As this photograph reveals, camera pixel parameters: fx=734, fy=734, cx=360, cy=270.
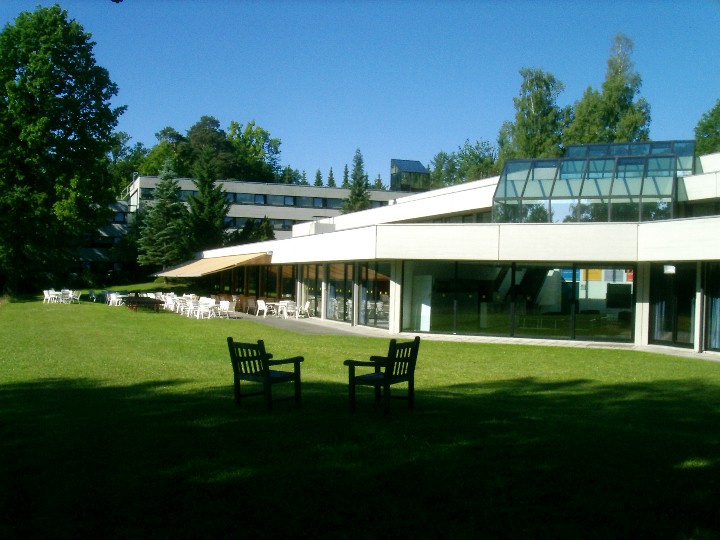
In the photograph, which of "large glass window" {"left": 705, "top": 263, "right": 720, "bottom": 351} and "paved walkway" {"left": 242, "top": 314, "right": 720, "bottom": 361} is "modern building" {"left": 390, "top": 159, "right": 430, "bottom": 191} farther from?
"large glass window" {"left": 705, "top": 263, "right": 720, "bottom": 351}

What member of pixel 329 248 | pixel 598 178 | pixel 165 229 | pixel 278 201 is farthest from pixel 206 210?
pixel 598 178

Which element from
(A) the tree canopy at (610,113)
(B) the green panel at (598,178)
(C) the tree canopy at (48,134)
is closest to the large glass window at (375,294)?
Answer: (B) the green panel at (598,178)

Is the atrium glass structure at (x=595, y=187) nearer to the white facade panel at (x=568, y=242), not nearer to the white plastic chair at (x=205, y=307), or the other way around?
the white facade panel at (x=568, y=242)

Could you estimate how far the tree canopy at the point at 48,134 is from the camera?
121ft

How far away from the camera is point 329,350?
17.4 m

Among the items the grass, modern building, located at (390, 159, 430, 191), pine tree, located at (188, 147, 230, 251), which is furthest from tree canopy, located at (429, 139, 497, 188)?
the grass

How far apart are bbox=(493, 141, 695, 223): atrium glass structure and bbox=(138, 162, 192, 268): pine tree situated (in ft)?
102

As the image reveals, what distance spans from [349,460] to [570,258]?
15.7m

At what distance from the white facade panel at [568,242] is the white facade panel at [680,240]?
0.40m

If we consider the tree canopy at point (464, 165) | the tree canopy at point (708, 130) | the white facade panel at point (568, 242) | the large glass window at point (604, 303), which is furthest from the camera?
the tree canopy at point (464, 165)

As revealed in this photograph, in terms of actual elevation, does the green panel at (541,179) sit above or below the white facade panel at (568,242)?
above

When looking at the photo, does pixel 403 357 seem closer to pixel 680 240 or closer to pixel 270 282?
pixel 680 240

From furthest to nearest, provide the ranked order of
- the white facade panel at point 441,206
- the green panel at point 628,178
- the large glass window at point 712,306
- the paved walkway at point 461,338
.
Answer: the white facade panel at point 441,206
the green panel at point 628,178
the paved walkway at point 461,338
the large glass window at point 712,306

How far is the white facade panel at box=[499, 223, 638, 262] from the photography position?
20.1m
